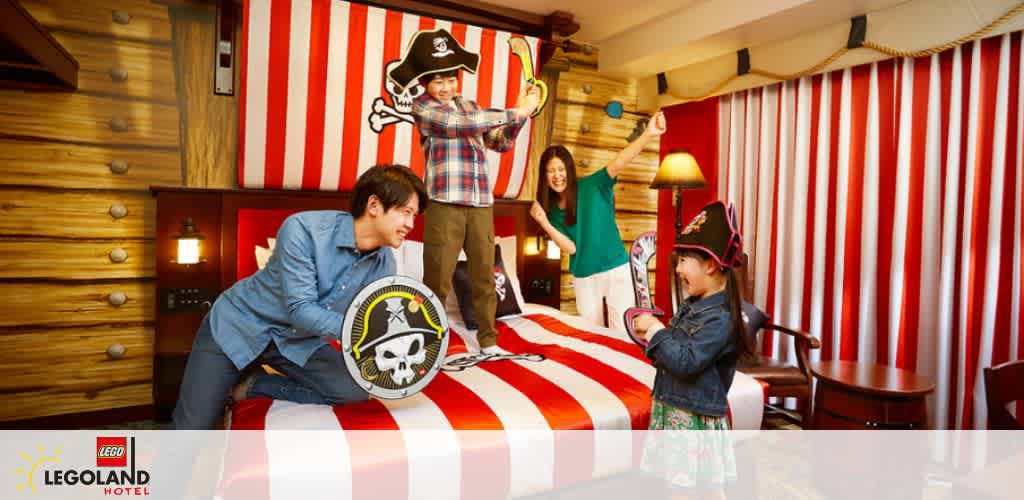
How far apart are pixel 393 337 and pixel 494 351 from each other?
1.00 meters

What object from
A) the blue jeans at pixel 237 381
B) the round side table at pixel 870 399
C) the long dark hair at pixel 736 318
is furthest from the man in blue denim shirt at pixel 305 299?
the round side table at pixel 870 399

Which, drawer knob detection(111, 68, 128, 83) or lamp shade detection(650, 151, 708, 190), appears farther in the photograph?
lamp shade detection(650, 151, 708, 190)

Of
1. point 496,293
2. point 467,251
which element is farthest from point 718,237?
point 496,293

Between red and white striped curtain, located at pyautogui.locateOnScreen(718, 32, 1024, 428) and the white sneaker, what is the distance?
79.4 inches

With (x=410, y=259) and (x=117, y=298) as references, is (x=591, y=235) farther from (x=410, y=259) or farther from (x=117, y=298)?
(x=117, y=298)

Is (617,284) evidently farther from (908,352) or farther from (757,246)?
(908,352)

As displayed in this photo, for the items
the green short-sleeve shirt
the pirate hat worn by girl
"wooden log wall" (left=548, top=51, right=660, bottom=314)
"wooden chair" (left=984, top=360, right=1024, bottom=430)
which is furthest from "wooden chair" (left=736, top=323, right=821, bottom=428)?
"wooden log wall" (left=548, top=51, right=660, bottom=314)

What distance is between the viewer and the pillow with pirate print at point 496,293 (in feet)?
9.94

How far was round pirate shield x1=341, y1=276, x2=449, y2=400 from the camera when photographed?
1628 millimetres

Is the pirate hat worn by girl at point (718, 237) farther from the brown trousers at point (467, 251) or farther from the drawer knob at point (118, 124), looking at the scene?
the drawer knob at point (118, 124)

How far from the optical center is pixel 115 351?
9.47ft

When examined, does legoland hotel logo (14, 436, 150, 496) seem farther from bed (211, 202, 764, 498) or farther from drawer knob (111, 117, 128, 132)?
drawer knob (111, 117, 128, 132)

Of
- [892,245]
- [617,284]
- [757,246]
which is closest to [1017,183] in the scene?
[892,245]

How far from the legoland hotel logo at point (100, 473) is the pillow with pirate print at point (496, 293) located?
1.55 meters
